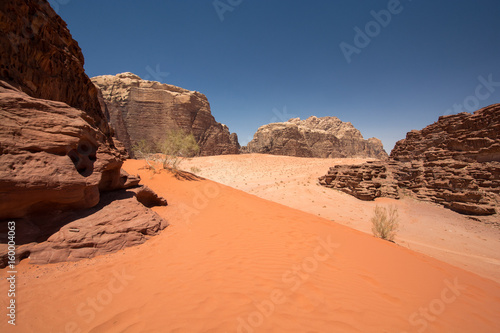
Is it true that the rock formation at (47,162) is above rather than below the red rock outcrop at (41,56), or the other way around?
below

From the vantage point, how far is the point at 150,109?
32.5 m

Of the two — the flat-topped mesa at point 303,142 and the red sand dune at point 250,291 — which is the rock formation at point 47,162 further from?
the flat-topped mesa at point 303,142

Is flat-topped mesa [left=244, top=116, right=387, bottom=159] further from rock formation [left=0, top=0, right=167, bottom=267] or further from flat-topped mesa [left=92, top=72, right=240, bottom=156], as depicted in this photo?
rock formation [left=0, top=0, right=167, bottom=267]

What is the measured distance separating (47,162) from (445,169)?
59.0ft

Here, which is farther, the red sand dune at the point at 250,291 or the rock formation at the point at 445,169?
the rock formation at the point at 445,169

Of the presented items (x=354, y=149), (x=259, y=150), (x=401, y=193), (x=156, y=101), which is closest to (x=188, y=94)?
(x=156, y=101)

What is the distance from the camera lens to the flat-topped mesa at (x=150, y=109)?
3139 centimetres

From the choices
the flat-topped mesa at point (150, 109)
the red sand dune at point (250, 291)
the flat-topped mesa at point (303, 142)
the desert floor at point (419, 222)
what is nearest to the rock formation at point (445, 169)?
the desert floor at point (419, 222)

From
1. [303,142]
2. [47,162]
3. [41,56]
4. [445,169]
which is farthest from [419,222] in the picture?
[303,142]

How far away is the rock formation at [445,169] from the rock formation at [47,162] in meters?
14.2

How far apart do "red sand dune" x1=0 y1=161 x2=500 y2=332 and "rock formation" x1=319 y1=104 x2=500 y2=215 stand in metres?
9.43

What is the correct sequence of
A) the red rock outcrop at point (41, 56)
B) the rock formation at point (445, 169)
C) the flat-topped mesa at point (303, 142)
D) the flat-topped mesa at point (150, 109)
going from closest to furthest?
the red rock outcrop at point (41, 56)
the rock formation at point (445, 169)
the flat-topped mesa at point (150, 109)
the flat-topped mesa at point (303, 142)

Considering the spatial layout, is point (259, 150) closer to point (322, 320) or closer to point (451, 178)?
point (451, 178)

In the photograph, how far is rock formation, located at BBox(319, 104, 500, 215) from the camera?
10.1 metres
